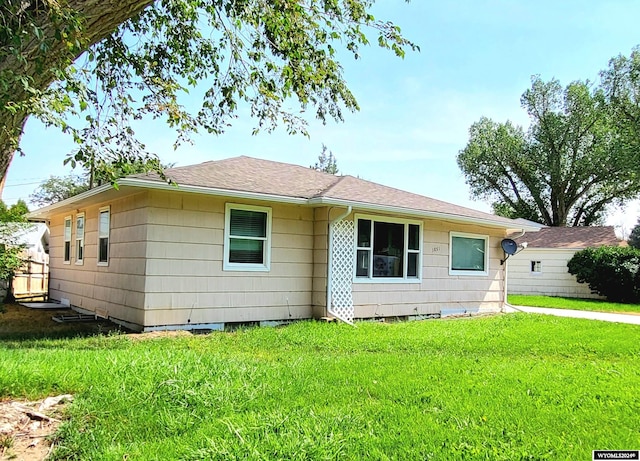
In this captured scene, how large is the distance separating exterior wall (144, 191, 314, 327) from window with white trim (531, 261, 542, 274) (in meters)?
15.9

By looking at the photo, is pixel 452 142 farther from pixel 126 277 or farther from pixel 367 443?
pixel 367 443

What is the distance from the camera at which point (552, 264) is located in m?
21.6

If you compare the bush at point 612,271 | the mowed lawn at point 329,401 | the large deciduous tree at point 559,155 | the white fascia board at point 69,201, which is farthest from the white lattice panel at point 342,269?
the large deciduous tree at point 559,155

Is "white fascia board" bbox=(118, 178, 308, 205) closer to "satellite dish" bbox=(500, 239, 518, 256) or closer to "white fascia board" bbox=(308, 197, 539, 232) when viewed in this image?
"white fascia board" bbox=(308, 197, 539, 232)

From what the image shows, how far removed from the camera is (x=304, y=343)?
752 cm

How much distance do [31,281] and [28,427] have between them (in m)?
16.7

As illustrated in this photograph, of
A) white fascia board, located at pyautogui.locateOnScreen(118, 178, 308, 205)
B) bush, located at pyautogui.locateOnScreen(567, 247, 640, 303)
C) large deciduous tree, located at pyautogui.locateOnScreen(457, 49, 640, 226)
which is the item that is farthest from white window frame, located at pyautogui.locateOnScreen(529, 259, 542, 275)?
white fascia board, located at pyautogui.locateOnScreen(118, 178, 308, 205)

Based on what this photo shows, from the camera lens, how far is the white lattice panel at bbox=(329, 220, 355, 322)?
9953 millimetres

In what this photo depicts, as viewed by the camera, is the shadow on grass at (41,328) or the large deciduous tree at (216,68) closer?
the large deciduous tree at (216,68)

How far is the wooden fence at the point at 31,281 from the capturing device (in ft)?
51.7

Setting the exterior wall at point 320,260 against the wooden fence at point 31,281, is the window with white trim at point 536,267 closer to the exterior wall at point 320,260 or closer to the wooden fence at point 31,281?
the exterior wall at point 320,260

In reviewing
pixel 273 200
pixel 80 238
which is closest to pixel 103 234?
pixel 80 238

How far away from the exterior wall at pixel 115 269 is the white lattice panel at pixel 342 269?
3848 millimetres

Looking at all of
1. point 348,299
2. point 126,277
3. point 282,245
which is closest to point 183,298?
point 126,277
